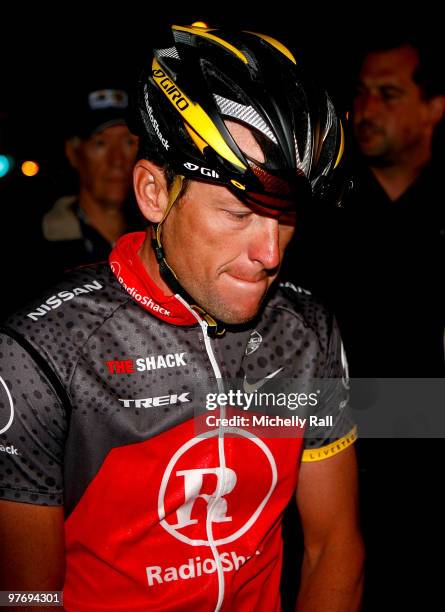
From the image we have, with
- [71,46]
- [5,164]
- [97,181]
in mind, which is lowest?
[97,181]

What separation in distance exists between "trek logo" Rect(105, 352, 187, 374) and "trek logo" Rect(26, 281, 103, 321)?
0.75ft

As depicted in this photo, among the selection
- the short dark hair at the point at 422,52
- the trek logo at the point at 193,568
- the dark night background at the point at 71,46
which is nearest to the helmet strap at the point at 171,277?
the trek logo at the point at 193,568

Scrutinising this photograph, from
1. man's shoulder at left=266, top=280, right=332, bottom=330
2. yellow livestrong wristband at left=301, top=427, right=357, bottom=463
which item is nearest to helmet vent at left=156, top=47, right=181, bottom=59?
man's shoulder at left=266, top=280, right=332, bottom=330

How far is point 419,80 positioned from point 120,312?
9.69ft

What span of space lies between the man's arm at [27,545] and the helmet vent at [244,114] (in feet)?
3.95

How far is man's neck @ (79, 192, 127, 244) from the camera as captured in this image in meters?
4.16

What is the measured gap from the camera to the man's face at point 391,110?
3.72m

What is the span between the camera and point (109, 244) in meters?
4.13

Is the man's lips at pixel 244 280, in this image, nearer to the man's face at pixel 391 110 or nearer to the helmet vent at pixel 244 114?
the helmet vent at pixel 244 114

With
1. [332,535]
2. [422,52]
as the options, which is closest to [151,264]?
[332,535]

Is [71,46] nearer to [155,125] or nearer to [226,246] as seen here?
[155,125]

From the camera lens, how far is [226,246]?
65.7 inches

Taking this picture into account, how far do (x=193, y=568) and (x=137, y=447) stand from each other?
420mm

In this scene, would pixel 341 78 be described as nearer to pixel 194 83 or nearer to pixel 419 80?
pixel 419 80
